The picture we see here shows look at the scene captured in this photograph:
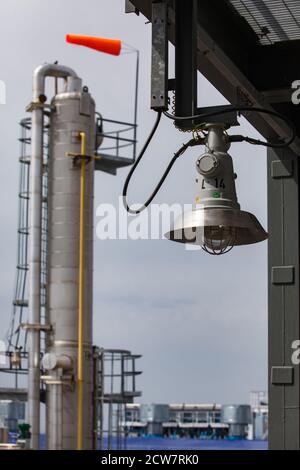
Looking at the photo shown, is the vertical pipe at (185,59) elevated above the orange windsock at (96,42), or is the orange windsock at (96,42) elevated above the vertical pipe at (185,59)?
the orange windsock at (96,42)

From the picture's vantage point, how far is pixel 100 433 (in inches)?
895

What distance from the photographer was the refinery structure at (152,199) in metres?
4.24

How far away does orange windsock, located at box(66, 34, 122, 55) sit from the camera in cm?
1254

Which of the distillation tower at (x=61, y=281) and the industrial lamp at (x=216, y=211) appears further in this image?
the distillation tower at (x=61, y=281)

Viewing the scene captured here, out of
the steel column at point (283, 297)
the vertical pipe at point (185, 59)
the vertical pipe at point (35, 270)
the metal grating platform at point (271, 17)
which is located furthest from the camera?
the vertical pipe at point (35, 270)

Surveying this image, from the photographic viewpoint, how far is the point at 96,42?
45.6 ft

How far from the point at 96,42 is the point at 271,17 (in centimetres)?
852

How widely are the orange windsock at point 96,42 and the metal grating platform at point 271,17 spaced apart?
6.49m

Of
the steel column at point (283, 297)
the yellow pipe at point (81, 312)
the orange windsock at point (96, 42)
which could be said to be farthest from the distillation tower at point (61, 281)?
the steel column at point (283, 297)

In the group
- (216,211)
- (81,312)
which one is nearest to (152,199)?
(216,211)

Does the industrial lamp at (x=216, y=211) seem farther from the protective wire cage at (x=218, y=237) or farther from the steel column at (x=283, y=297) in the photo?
the steel column at (x=283, y=297)

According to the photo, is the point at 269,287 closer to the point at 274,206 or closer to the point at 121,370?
the point at 274,206

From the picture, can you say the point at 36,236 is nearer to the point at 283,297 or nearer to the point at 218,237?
the point at 283,297
